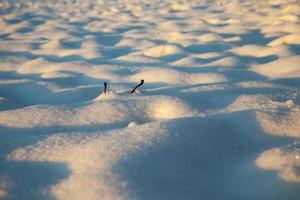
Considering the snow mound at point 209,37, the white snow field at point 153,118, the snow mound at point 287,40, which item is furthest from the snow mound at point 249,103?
the snow mound at point 209,37

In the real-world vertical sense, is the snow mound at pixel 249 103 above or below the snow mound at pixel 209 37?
above

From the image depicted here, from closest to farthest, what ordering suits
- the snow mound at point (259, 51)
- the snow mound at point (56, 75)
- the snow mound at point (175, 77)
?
the snow mound at point (175, 77)
the snow mound at point (56, 75)
the snow mound at point (259, 51)

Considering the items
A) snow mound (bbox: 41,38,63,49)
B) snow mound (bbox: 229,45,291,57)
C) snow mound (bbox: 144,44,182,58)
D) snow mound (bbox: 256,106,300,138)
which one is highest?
snow mound (bbox: 256,106,300,138)

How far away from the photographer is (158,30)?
3688mm

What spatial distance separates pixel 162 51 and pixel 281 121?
1.47 metres

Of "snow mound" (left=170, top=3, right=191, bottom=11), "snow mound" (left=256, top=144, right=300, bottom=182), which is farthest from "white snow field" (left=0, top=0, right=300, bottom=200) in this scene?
"snow mound" (left=170, top=3, right=191, bottom=11)

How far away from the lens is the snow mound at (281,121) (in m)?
1.29

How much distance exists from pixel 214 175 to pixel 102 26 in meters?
3.23

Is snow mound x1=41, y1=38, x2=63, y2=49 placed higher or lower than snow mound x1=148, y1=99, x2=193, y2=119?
lower

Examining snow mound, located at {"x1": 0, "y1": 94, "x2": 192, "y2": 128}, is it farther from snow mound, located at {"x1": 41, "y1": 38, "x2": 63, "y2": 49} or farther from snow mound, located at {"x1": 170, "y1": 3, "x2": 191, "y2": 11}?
snow mound, located at {"x1": 170, "y1": 3, "x2": 191, "y2": 11}

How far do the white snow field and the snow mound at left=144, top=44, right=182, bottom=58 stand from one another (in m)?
0.01

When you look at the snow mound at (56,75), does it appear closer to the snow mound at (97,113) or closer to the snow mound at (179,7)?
the snow mound at (97,113)

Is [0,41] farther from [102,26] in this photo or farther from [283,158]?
[283,158]

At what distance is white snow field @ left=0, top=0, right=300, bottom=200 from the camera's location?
3.34 ft
